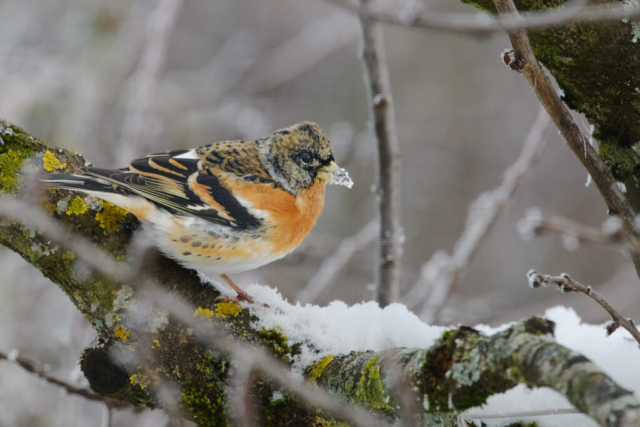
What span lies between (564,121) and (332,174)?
56.9 inches

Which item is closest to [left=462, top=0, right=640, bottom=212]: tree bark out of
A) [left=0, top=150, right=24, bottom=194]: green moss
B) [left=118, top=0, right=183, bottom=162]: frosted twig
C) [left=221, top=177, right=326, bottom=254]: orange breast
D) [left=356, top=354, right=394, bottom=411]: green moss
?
[left=356, top=354, right=394, bottom=411]: green moss

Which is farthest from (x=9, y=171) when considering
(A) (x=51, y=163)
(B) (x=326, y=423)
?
(B) (x=326, y=423)

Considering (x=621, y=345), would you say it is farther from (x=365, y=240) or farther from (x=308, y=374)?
(x=365, y=240)

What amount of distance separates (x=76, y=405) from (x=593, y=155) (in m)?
3.32

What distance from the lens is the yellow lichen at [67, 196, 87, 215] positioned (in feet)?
6.85

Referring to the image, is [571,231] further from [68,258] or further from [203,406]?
[68,258]

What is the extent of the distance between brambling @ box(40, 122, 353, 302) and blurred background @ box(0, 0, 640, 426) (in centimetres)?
55

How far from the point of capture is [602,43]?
1525 millimetres

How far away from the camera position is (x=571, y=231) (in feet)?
4.88

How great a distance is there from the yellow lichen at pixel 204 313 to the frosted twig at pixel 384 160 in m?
1.11

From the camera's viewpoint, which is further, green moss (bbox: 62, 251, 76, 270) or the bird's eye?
the bird's eye

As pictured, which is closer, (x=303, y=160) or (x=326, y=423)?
(x=326, y=423)

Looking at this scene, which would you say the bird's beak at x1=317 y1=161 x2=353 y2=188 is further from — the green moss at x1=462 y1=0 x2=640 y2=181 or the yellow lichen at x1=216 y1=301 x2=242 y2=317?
the green moss at x1=462 y1=0 x2=640 y2=181

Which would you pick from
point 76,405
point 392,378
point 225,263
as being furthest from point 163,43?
point 392,378
